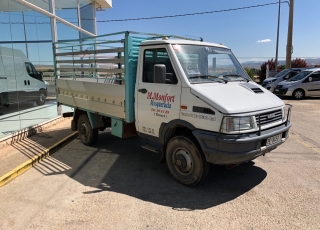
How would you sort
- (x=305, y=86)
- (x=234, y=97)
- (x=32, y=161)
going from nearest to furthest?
(x=234, y=97) → (x=32, y=161) → (x=305, y=86)

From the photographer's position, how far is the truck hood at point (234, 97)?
3.56m

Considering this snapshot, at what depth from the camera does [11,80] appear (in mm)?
6793

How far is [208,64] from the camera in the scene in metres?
4.57

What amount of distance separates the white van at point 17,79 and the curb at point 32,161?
182 centimetres

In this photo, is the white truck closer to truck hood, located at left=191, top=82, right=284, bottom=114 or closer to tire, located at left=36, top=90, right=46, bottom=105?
truck hood, located at left=191, top=82, right=284, bottom=114

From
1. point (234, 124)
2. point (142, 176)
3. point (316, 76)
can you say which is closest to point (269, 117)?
point (234, 124)

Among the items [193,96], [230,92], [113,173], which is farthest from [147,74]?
[113,173]

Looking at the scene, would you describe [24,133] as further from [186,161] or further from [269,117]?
[269,117]

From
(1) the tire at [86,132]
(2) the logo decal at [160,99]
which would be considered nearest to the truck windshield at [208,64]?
(2) the logo decal at [160,99]

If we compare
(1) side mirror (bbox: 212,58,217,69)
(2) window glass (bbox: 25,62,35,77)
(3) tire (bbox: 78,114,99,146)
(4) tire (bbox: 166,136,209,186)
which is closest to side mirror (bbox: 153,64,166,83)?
(4) tire (bbox: 166,136,209,186)

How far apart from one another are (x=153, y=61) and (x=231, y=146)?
2.04 meters

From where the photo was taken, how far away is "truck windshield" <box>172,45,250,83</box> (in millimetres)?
4168

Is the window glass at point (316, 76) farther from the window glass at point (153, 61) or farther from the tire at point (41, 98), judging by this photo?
the tire at point (41, 98)

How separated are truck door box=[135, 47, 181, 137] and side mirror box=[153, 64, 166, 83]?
15cm
